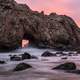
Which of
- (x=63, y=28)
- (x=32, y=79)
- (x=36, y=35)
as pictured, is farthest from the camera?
(x=63, y=28)

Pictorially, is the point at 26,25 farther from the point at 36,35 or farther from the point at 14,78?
Answer: the point at 14,78

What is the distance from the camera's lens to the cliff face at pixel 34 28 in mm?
83938

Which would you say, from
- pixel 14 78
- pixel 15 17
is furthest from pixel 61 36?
pixel 14 78

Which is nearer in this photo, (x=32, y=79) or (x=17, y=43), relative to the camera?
(x=32, y=79)

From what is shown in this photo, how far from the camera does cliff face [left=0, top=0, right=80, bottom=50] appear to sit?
83938mm

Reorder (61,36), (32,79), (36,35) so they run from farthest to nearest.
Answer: (61,36) → (36,35) → (32,79)

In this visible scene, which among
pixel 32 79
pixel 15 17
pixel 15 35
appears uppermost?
pixel 15 17

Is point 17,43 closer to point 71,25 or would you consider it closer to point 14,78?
point 71,25

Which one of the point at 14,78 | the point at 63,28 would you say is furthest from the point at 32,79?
the point at 63,28

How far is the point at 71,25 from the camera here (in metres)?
117

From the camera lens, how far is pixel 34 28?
314 feet

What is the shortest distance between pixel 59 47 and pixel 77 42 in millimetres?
16870

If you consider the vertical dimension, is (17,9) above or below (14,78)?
above

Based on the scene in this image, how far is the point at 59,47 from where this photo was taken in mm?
96062
